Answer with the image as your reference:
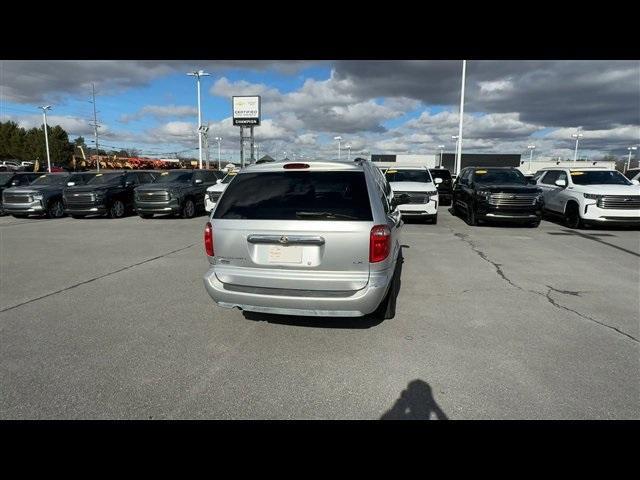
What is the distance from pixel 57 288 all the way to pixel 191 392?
4.12 metres

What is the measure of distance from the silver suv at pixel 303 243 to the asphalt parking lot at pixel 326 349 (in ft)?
1.81

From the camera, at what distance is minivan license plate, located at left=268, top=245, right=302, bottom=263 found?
352 cm

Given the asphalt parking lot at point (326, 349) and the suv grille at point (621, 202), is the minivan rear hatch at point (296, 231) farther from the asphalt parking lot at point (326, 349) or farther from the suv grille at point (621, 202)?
the suv grille at point (621, 202)

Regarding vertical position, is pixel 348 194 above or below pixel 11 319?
above

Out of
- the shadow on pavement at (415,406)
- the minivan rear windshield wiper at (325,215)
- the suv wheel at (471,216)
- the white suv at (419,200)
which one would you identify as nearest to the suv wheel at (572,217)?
the suv wheel at (471,216)

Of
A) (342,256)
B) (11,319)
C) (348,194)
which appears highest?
(348,194)

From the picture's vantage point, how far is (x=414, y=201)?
12508 mm

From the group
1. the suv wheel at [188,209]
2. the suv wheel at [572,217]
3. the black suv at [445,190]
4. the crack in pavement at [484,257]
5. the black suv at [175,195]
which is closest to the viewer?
the crack in pavement at [484,257]

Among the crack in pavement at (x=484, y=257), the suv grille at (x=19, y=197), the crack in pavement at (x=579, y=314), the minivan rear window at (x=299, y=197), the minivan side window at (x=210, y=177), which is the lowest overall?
the crack in pavement at (x=579, y=314)

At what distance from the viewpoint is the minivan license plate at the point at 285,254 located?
3.52m

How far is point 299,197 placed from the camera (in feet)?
12.1
